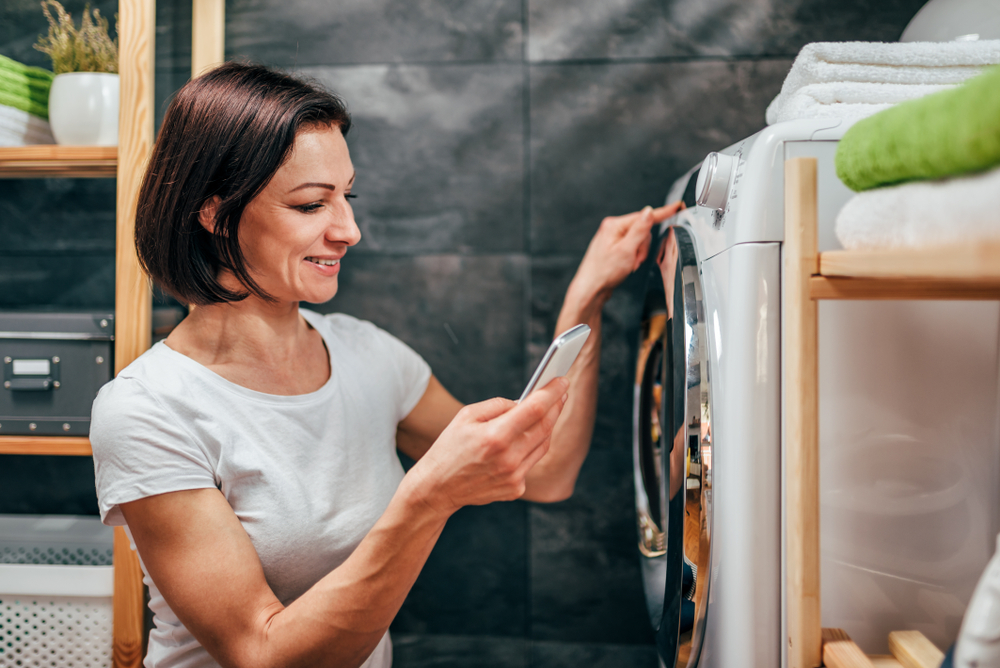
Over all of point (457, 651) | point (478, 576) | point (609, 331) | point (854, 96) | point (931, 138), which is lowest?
point (457, 651)

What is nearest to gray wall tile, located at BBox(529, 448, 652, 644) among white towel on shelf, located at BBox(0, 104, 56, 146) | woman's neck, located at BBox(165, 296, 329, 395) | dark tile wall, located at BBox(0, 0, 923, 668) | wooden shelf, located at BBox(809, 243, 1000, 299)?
Result: dark tile wall, located at BBox(0, 0, 923, 668)

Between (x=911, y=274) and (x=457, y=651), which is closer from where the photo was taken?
(x=911, y=274)

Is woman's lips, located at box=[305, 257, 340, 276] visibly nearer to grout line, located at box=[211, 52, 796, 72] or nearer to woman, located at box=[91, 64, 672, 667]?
woman, located at box=[91, 64, 672, 667]

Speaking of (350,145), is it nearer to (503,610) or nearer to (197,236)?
(197,236)

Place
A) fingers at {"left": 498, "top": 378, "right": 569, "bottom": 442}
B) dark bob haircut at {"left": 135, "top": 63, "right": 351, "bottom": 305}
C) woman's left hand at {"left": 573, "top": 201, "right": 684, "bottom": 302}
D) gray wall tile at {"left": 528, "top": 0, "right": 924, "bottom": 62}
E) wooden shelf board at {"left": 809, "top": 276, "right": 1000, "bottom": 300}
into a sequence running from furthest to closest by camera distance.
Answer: gray wall tile at {"left": 528, "top": 0, "right": 924, "bottom": 62} < woman's left hand at {"left": 573, "top": 201, "right": 684, "bottom": 302} < dark bob haircut at {"left": 135, "top": 63, "right": 351, "bottom": 305} < fingers at {"left": 498, "top": 378, "right": 569, "bottom": 442} < wooden shelf board at {"left": 809, "top": 276, "right": 1000, "bottom": 300}

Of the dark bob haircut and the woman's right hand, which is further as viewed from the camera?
the dark bob haircut

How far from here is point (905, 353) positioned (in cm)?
63

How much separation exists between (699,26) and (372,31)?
0.68 meters

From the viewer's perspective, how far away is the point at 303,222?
2.63 feet

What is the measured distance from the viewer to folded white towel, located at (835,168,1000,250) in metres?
0.36

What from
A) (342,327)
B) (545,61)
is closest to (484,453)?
(342,327)

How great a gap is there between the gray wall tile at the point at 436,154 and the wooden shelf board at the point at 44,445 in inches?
25.3

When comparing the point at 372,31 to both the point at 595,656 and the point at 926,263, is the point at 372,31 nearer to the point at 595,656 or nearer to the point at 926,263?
the point at 926,263

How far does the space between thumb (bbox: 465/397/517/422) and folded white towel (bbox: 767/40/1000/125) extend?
0.52 metres
